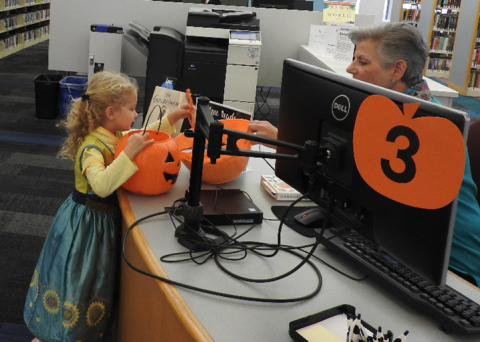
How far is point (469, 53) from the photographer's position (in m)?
7.73

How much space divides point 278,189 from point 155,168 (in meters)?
0.39

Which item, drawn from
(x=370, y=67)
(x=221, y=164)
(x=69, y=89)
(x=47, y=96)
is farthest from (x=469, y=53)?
(x=221, y=164)

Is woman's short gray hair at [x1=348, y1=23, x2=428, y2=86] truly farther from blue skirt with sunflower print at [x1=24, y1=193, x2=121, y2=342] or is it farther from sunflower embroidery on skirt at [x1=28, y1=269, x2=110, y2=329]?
sunflower embroidery on skirt at [x1=28, y1=269, x2=110, y2=329]

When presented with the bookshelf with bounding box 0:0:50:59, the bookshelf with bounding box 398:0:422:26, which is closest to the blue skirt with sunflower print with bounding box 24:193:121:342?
the bookshelf with bounding box 0:0:50:59

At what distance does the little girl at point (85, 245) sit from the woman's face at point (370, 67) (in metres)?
0.76

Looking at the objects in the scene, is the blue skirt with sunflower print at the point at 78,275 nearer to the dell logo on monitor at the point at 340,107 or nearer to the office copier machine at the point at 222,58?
the dell logo on monitor at the point at 340,107

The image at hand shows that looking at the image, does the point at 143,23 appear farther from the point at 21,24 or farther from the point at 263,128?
the point at 21,24

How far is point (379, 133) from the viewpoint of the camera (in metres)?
0.90

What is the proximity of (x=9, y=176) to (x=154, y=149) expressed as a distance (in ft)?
7.51

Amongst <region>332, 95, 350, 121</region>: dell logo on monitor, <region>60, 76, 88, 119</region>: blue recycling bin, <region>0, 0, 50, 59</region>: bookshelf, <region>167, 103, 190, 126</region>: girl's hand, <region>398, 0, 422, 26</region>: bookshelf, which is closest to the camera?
<region>332, 95, 350, 121</region>: dell logo on monitor

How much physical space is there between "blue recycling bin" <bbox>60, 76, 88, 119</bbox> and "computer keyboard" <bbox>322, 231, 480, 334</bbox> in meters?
3.55

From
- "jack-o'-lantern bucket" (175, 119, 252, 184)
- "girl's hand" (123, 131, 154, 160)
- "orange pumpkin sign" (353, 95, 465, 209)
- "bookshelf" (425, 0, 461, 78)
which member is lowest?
"jack-o'-lantern bucket" (175, 119, 252, 184)

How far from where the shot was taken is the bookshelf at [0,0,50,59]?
24.9 ft

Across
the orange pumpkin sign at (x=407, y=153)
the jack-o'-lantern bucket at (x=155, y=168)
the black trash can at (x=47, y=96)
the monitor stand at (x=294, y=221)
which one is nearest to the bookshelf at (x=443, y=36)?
the black trash can at (x=47, y=96)
